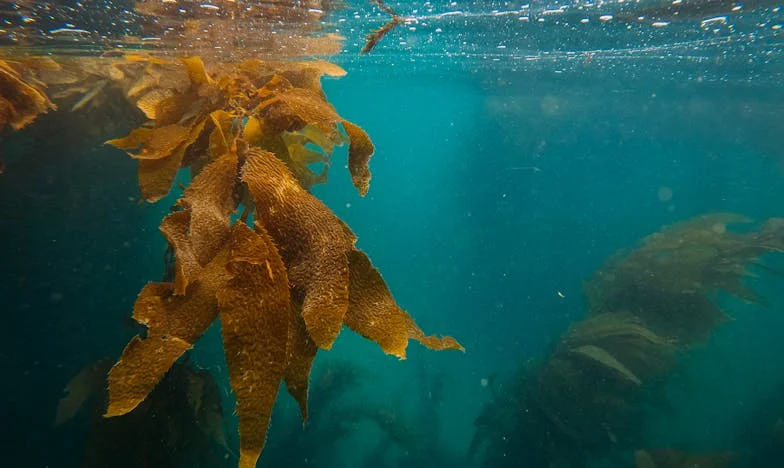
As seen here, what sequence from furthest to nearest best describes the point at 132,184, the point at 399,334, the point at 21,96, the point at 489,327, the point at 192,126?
the point at 489,327, the point at 132,184, the point at 21,96, the point at 192,126, the point at 399,334

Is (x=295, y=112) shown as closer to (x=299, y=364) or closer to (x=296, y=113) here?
(x=296, y=113)

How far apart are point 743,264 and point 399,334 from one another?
29.8ft

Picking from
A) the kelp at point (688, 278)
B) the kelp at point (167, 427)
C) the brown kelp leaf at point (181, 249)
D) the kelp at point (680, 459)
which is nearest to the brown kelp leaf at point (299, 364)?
the brown kelp leaf at point (181, 249)

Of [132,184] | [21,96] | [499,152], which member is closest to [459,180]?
[499,152]

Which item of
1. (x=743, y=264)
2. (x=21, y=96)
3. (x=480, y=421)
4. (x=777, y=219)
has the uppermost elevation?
(x=21, y=96)

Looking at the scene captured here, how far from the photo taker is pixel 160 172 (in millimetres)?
2217

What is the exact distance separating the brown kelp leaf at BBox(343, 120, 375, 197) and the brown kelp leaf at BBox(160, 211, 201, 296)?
791mm

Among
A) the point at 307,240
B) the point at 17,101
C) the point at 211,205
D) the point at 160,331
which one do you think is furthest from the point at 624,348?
the point at 17,101

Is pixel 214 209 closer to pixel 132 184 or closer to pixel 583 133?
pixel 132 184

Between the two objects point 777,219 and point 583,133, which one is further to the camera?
point 583,133

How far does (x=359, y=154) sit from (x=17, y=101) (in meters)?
3.02

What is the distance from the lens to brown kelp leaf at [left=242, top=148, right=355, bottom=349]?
1377mm

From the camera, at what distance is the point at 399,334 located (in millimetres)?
1535

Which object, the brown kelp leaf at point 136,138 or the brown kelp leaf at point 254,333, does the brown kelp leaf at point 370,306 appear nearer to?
the brown kelp leaf at point 254,333
